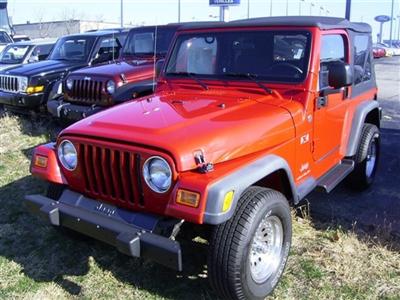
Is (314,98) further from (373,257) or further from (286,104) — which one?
(373,257)

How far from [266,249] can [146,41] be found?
5860 millimetres

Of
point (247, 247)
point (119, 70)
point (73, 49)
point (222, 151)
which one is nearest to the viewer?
point (247, 247)

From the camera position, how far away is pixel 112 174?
10.8 ft

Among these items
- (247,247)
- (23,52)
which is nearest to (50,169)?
(247,247)

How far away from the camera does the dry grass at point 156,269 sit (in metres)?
3.56

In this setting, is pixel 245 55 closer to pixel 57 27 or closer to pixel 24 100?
pixel 24 100

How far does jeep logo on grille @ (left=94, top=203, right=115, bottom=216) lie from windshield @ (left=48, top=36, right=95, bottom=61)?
6.52 meters

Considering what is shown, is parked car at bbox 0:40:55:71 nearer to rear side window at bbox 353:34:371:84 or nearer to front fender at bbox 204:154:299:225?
rear side window at bbox 353:34:371:84

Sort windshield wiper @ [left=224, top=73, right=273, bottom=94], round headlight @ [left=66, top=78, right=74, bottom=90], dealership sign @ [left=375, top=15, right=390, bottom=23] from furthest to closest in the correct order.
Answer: dealership sign @ [left=375, top=15, right=390, bottom=23], round headlight @ [left=66, top=78, right=74, bottom=90], windshield wiper @ [left=224, top=73, right=273, bottom=94]

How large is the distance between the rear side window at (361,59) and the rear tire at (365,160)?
0.57 meters

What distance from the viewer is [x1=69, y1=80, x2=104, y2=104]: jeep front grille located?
731 cm

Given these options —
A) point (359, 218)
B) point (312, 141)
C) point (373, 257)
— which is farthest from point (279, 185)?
point (359, 218)

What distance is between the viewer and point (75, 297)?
11.6ft

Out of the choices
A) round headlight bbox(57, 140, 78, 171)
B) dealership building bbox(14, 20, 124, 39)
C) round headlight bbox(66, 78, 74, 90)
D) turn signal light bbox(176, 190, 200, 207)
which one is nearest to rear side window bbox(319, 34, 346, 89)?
turn signal light bbox(176, 190, 200, 207)
